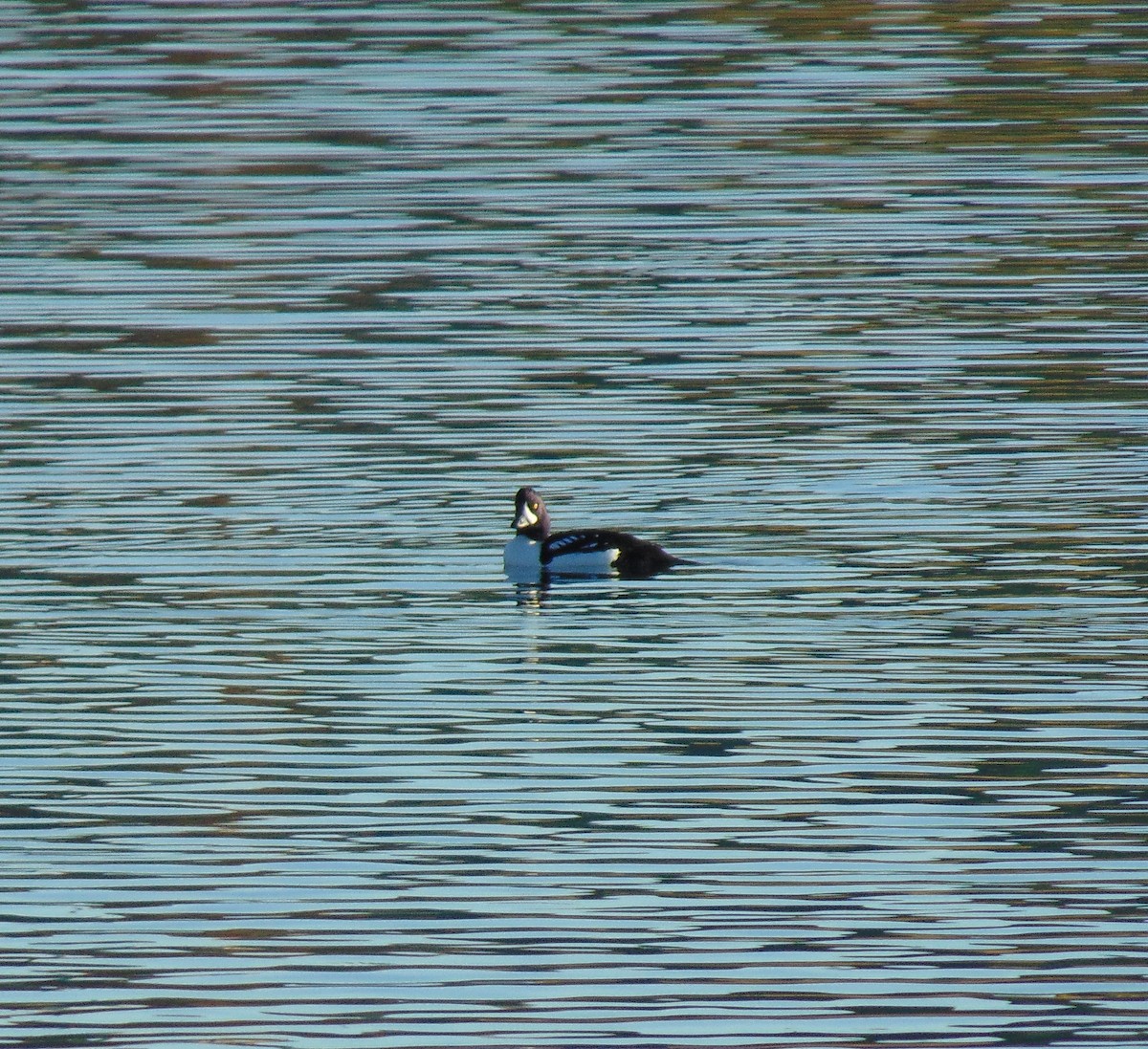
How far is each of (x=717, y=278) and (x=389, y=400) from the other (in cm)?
545

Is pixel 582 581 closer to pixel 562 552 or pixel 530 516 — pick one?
pixel 562 552

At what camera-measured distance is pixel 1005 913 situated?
1110 centimetres

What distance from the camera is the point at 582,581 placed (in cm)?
1831

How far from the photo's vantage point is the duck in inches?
701

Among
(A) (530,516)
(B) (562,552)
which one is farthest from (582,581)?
(A) (530,516)

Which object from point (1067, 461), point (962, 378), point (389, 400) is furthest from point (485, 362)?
point (1067, 461)

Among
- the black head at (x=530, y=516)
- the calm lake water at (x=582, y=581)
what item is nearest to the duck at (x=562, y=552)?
the black head at (x=530, y=516)

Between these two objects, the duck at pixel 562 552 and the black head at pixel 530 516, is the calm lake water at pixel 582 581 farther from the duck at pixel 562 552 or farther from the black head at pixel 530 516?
the black head at pixel 530 516

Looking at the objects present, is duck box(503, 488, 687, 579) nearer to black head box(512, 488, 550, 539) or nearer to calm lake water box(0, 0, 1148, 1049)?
black head box(512, 488, 550, 539)

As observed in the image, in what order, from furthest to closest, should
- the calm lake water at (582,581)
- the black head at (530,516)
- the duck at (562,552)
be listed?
the black head at (530,516) → the duck at (562,552) → the calm lake water at (582,581)

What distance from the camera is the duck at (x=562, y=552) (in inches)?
701

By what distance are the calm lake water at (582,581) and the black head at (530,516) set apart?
373 mm

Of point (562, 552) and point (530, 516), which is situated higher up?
point (530, 516)

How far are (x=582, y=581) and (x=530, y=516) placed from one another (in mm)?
524
